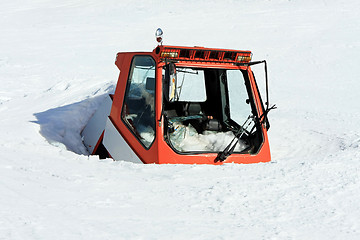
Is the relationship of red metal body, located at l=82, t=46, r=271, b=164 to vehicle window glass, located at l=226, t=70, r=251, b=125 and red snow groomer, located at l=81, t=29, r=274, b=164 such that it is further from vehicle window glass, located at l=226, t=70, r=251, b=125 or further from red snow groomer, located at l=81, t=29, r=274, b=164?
vehicle window glass, located at l=226, t=70, r=251, b=125

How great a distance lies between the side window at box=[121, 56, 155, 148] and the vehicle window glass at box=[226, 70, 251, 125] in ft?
3.65

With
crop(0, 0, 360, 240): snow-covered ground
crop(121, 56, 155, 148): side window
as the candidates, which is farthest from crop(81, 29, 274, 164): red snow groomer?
crop(0, 0, 360, 240): snow-covered ground

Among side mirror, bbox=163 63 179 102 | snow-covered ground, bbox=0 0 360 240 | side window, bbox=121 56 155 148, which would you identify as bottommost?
snow-covered ground, bbox=0 0 360 240

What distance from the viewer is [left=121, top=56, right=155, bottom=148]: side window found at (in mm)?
5016

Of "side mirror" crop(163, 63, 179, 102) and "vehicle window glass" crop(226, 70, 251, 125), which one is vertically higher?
"side mirror" crop(163, 63, 179, 102)

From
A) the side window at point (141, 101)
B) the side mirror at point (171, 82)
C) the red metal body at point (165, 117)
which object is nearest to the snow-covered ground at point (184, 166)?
the red metal body at point (165, 117)

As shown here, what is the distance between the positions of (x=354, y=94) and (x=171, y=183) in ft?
22.6

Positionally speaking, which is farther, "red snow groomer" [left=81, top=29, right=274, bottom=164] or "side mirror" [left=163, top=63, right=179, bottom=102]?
"red snow groomer" [left=81, top=29, right=274, bottom=164]

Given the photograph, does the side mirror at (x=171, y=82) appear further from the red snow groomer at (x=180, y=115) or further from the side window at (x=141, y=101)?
the side window at (x=141, y=101)

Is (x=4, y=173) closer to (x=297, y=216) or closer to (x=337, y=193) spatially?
(x=297, y=216)

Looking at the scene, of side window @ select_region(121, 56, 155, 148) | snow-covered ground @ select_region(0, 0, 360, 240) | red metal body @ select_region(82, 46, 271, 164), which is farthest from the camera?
side window @ select_region(121, 56, 155, 148)

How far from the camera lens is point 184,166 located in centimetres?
460

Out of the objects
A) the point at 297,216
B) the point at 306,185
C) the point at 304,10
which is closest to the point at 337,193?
the point at 306,185

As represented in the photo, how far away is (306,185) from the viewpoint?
4.04 metres
